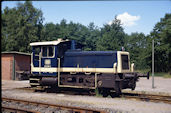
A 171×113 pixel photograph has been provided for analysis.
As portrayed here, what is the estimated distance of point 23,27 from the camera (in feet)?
111

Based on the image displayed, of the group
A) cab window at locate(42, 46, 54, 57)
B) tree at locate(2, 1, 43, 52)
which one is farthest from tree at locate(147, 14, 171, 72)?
cab window at locate(42, 46, 54, 57)

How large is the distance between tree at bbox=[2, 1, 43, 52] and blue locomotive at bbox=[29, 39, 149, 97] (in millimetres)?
23367

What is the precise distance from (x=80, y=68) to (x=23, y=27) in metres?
25.7

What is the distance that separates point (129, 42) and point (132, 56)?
49.0 ft

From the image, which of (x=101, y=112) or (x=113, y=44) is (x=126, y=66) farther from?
(x=113, y=44)

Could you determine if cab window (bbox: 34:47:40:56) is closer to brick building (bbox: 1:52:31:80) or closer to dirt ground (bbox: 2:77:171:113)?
dirt ground (bbox: 2:77:171:113)

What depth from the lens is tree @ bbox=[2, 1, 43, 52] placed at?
3406 centimetres

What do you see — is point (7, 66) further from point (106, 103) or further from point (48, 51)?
point (106, 103)

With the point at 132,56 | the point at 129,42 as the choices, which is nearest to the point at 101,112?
the point at 132,56

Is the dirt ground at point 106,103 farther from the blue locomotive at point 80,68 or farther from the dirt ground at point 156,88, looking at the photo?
the dirt ground at point 156,88

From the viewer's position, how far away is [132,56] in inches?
1718

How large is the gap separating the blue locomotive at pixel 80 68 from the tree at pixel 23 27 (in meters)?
23.4

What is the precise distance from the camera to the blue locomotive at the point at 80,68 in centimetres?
1030

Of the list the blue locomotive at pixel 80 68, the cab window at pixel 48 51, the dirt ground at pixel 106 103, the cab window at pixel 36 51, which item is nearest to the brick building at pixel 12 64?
the cab window at pixel 36 51
